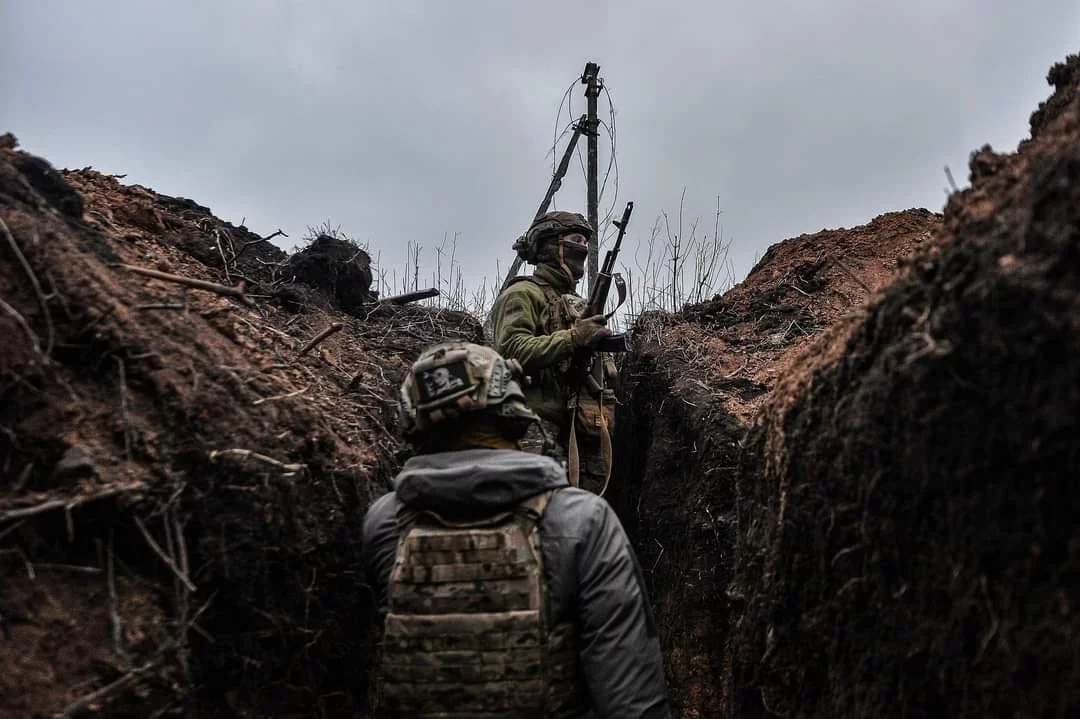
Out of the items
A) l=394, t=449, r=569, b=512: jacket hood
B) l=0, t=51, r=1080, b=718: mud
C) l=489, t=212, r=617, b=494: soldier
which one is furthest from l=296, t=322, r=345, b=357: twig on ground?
l=489, t=212, r=617, b=494: soldier

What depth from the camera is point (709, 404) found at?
627 cm

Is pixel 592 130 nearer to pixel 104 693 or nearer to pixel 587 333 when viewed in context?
pixel 587 333

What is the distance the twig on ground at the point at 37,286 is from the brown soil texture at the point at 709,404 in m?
2.63

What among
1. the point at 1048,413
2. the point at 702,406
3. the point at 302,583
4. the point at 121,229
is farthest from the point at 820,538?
the point at 121,229

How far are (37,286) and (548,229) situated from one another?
375 cm

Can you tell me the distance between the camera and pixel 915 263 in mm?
2723

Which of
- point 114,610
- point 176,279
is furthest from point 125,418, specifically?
point 176,279

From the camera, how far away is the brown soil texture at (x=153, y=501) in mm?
2525

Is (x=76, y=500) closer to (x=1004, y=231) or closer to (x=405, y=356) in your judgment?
(x=1004, y=231)

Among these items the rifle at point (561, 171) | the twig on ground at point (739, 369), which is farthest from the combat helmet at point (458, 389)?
the rifle at point (561, 171)

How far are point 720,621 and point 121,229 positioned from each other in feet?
13.7

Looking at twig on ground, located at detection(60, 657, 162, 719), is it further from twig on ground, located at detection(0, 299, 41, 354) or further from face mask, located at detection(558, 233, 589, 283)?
face mask, located at detection(558, 233, 589, 283)

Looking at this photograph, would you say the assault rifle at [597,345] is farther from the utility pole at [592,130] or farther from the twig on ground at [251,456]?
the utility pole at [592,130]

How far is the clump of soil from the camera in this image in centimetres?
700
